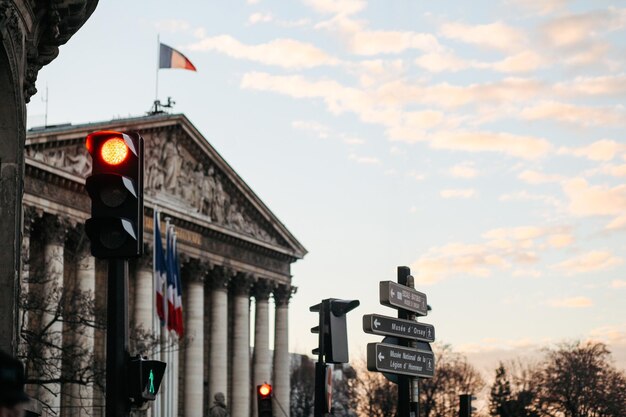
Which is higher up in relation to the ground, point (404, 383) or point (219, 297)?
point (219, 297)

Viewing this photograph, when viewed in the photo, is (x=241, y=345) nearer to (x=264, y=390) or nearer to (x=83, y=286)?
(x=83, y=286)

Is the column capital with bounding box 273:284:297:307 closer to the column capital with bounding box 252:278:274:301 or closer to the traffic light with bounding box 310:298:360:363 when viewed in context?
the column capital with bounding box 252:278:274:301

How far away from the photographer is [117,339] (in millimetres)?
8641

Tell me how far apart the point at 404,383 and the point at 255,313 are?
183ft

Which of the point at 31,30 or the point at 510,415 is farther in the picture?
the point at 510,415

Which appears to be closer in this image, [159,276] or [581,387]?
[159,276]

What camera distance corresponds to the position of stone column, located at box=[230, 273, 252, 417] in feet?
235

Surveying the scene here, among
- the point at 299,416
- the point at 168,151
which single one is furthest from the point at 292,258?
the point at 299,416

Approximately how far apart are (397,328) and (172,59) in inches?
1794

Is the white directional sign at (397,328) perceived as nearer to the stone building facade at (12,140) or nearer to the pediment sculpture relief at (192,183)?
the stone building facade at (12,140)

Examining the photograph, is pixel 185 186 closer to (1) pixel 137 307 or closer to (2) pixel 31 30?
(1) pixel 137 307

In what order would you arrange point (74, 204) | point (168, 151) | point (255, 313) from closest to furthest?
point (74, 204), point (168, 151), point (255, 313)

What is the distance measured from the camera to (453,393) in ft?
331

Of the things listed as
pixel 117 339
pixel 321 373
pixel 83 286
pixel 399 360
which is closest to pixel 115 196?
pixel 117 339
